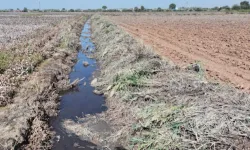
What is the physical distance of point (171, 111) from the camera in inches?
243

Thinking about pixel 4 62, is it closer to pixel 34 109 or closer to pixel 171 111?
pixel 34 109

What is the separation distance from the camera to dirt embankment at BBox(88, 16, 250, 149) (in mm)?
5168

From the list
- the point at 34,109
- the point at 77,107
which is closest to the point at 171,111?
the point at 34,109

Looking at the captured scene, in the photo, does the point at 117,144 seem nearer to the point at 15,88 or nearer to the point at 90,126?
the point at 90,126

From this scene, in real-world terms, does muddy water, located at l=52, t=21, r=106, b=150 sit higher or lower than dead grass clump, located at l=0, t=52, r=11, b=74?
lower

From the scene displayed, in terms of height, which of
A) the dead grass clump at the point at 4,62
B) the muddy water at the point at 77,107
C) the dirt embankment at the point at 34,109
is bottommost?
the muddy water at the point at 77,107

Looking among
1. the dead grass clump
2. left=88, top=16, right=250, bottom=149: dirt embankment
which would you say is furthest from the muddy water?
the dead grass clump

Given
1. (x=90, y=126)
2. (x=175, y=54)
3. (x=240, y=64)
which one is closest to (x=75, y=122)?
(x=90, y=126)

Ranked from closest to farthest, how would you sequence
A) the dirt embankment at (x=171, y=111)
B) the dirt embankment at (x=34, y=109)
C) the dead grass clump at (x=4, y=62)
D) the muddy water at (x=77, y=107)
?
the dirt embankment at (x=171, y=111) < the dirt embankment at (x=34, y=109) < the muddy water at (x=77, y=107) < the dead grass clump at (x=4, y=62)

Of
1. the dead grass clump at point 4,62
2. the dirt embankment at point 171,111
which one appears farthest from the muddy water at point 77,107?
the dead grass clump at point 4,62

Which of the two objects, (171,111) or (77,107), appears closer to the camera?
(171,111)

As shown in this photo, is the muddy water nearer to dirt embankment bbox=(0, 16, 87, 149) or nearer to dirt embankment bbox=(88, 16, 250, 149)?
dirt embankment bbox=(0, 16, 87, 149)

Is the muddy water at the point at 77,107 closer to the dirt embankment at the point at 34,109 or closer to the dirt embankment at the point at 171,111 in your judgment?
the dirt embankment at the point at 34,109

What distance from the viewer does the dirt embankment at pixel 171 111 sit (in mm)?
5168
